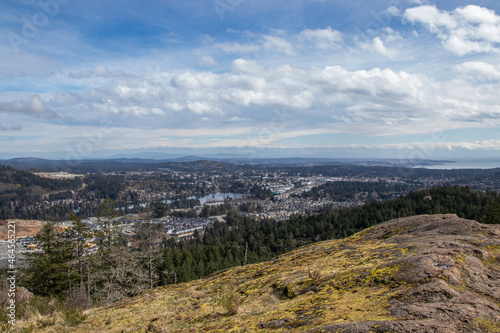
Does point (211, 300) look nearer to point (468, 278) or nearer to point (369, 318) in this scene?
point (369, 318)

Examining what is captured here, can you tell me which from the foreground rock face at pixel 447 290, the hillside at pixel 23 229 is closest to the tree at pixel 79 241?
the foreground rock face at pixel 447 290

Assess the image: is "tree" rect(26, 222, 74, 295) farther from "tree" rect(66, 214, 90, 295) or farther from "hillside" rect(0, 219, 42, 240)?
"hillside" rect(0, 219, 42, 240)

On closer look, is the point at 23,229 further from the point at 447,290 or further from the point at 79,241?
the point at 447,290

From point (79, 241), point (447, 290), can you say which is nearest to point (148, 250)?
point (79, 241)

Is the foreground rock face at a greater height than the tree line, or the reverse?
the foreground rock face

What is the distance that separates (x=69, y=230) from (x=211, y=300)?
19656mm

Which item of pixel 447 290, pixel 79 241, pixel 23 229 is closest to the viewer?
pixel 447 290

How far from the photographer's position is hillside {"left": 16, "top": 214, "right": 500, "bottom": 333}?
5023mm

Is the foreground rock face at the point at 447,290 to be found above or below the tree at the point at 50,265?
above

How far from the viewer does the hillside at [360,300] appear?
5023mm

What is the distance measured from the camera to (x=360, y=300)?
6562mm

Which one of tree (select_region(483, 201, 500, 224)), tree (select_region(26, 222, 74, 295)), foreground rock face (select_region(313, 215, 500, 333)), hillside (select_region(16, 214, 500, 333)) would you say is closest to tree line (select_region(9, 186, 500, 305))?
tree (select_region(26, 222, 74, 295))

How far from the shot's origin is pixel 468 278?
22.1 ft

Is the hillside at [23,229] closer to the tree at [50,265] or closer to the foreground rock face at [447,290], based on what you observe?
the tree at [50,265]
